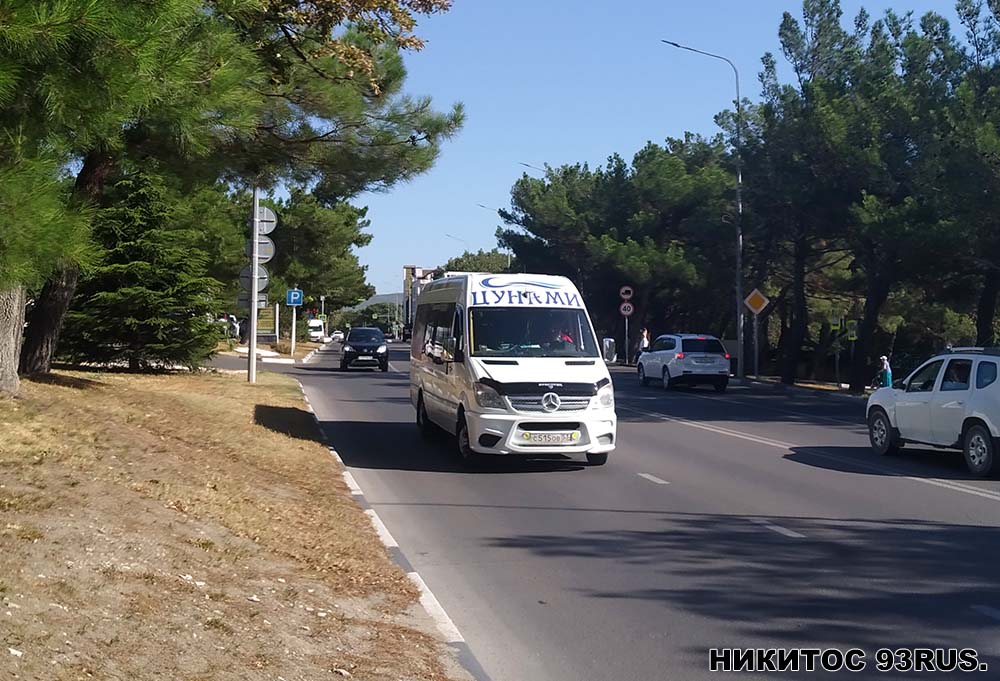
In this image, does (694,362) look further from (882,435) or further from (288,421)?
(288,421)

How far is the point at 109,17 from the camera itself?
7902 mm

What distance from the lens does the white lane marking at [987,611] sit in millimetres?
7205

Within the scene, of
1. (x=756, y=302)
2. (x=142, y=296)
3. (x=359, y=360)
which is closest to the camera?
(x=142, y=296)

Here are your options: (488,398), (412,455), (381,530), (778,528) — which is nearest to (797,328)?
(412,455)

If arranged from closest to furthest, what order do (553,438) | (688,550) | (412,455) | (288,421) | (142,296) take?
1. (688,550)
2. (553,438)
3. (412,455)
4. (288,421)
5. (142,296)

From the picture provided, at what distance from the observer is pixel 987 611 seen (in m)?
7.31

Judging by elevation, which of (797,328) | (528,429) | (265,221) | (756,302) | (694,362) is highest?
(265,221)

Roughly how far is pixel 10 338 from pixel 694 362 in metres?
21.8

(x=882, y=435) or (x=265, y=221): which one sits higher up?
(x=265, y=221)

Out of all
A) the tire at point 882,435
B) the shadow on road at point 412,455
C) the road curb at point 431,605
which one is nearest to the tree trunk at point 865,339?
the tire at point 882,435

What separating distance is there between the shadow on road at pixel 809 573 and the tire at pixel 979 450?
11.5ft

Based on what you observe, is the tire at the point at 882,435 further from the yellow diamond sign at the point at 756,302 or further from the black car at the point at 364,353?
the black car at the point at 364,353

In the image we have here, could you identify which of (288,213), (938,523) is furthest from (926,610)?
(288,213)

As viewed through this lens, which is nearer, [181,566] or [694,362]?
[181,566]
